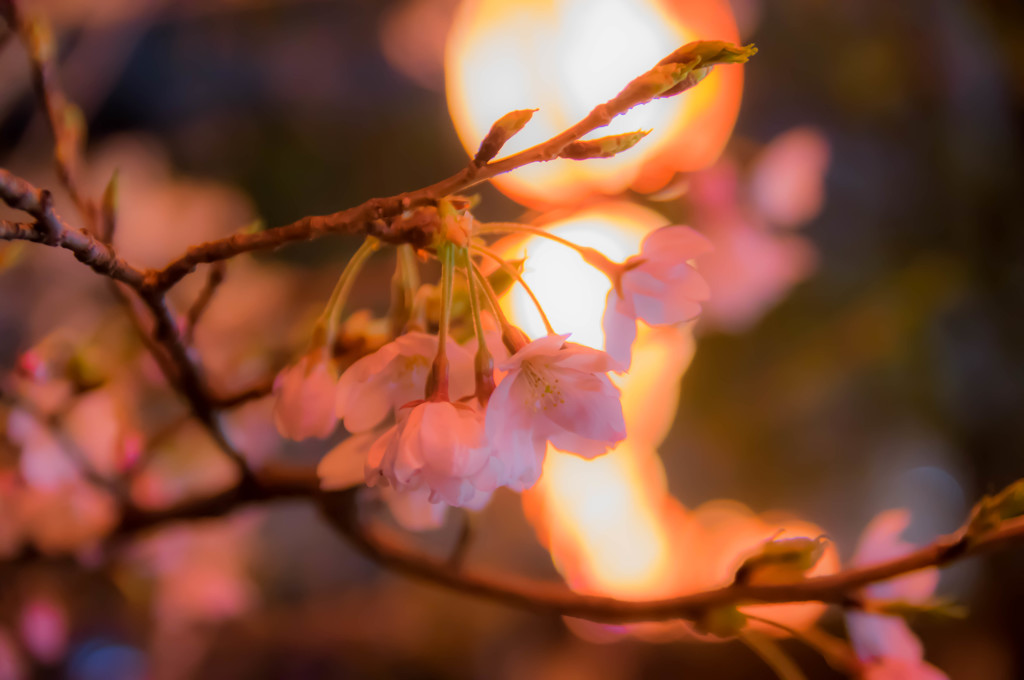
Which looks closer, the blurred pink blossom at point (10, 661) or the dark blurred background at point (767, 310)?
the blurred pink blossom at point (10, 661)

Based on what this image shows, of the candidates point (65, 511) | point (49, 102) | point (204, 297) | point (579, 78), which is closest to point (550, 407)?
point (204, 297)

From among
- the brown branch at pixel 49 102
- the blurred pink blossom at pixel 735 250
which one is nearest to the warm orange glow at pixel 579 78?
the blurred pink blossom at pixel 735 250

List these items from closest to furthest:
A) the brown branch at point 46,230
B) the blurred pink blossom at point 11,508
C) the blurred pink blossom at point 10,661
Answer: the brown branch at point 46,230 → the blurred pink blossom at point 11,508 → the blurred pink blossom at point 10,661

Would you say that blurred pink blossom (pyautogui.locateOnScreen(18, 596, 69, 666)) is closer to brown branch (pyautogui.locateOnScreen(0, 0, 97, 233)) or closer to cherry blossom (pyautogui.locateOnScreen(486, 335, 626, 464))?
brown branch (pyautogui.locateOnScreen(0, 0, 97, 233))

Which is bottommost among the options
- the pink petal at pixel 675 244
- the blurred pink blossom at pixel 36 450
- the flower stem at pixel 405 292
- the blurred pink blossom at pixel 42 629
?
the blurred pink blossom at pixel 42 629

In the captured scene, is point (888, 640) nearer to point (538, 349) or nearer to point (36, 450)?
point (538, 349)

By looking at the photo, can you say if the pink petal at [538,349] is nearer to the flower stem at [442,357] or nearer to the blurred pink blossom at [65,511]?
the flower stem at [442,357]

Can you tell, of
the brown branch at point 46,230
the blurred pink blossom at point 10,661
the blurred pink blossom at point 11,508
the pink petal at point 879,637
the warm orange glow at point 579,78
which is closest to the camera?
the brown branch at point 46,230
